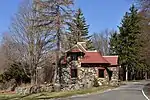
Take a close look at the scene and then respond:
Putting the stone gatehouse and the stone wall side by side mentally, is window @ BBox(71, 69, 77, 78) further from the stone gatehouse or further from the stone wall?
the stone wall

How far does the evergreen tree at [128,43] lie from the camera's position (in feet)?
242

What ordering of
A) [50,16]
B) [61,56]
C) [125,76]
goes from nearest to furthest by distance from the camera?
[50,16] < [61,56] < [125,76]

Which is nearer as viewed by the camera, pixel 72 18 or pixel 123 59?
pixel 72 18

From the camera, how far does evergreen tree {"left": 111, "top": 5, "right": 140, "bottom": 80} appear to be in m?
73.9

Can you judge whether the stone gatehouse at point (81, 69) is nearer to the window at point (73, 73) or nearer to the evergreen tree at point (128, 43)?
the window at point (73, 73)

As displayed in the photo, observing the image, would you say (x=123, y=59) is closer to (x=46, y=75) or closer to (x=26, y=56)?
(x=46, y=75)

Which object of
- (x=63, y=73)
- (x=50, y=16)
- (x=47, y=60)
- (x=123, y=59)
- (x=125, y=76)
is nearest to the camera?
(x=50, y=16)

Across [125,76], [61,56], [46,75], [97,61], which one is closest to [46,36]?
[61,56]

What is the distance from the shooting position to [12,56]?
151 ft

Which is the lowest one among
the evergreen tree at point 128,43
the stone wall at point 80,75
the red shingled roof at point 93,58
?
the stone wall at point 80,75

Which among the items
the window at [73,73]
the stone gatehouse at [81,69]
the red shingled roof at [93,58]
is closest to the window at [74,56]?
the stone gatehouse at [81,69]

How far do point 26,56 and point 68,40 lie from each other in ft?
23.8

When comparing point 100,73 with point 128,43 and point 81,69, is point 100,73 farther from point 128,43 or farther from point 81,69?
point 128,43

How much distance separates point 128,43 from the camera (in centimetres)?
7494
